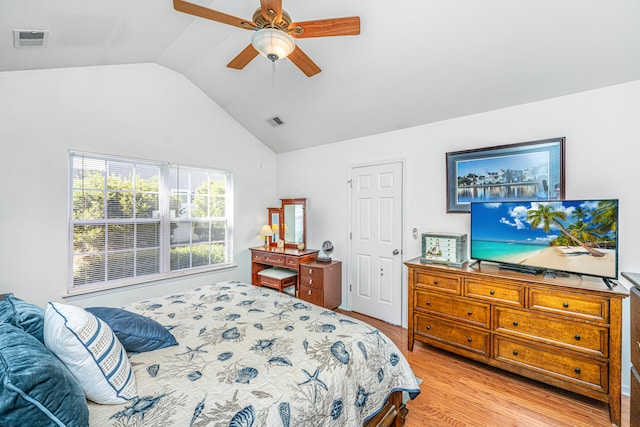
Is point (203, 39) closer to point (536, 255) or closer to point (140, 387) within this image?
point (140, 387)

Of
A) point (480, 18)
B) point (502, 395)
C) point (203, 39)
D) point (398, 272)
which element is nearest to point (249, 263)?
point (398, 272)

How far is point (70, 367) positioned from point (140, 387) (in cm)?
27

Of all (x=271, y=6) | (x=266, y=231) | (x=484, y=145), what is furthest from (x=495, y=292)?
(x=266, y=231)

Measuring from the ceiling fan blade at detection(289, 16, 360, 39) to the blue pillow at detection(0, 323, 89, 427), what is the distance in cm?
194

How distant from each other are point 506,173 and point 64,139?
426 centimetres

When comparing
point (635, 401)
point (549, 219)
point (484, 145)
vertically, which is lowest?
point (635, 401)

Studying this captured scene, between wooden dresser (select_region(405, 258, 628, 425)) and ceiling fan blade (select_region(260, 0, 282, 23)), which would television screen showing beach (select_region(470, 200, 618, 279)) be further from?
ceiling fan blade (select_region(260, 0, 282, 23))

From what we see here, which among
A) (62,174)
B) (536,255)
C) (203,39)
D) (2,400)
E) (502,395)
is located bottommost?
(502,395)

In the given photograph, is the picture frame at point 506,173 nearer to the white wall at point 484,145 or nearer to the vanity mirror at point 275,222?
the white wall at point 484,145

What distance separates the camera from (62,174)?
257cm

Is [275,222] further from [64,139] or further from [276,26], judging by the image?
[276,26]

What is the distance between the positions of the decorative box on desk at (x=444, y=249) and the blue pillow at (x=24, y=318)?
9.06 ft

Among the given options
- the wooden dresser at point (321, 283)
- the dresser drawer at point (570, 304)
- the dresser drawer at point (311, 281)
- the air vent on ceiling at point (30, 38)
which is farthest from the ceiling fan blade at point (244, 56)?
the dresser drawer at point (570, 304)

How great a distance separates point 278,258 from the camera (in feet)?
12.7
